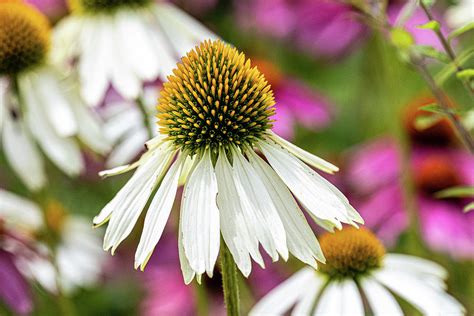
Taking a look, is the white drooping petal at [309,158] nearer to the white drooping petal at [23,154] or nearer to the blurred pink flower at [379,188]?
the white drooping petal at [23,154]

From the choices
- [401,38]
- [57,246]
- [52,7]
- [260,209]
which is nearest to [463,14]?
[401,38]

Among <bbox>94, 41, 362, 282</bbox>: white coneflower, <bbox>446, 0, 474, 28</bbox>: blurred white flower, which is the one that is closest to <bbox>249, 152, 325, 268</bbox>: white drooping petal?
<bbox>94, 41, 362, 282</bbox>: white coneflower

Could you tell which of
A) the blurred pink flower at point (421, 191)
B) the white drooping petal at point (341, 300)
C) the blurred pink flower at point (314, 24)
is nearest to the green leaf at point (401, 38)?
the white drooping petal at point (341, 300)

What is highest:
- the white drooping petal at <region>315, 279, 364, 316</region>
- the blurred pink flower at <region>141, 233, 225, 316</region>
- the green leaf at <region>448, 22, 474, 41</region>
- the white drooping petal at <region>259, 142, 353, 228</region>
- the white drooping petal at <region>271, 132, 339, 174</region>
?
the green leaf at <region>448, 22, 474, 41</region>

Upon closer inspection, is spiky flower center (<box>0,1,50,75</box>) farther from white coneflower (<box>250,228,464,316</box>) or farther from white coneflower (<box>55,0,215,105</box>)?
white coneflower (<box>250,228,464,316</box>)

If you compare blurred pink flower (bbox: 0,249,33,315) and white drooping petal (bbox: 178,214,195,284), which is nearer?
white drooping petal (bbox: 178,214,195,284)

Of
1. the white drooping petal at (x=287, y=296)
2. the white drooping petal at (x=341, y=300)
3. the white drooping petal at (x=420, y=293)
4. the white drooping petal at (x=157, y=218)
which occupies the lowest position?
the white drooping petal at (x=287, y=296)
